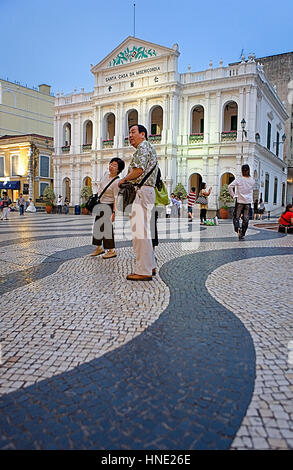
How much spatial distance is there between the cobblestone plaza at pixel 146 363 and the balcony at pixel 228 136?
23441 millimetres

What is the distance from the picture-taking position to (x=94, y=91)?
31.7 meters

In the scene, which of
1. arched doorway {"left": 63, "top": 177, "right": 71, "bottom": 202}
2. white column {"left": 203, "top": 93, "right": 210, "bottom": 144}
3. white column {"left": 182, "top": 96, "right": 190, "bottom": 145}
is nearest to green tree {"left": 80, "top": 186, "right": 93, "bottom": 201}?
arched doorway {"left": 63, "top": 177, "right": 71, "bottom": 202}

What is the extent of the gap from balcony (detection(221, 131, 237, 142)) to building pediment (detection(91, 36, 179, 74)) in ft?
23.6

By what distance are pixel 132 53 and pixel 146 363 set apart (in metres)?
31.2

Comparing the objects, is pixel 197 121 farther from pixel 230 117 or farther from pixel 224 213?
pixel 224 213

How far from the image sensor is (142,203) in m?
4.30

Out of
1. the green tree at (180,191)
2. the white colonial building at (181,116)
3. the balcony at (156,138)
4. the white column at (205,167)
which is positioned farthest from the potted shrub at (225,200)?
the balcony at (156,138)

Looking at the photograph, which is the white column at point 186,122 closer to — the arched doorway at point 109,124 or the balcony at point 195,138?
the balcony at point 195,138

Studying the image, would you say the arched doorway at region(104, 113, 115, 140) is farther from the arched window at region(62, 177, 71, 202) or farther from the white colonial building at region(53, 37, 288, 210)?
the arched window at region(62, 177, 71, 202)

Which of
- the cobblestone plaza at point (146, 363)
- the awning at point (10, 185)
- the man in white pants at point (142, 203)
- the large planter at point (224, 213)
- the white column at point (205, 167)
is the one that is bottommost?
the cobblestone plaza at point (146, 363)

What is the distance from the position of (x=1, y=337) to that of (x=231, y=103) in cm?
Answer: 2873

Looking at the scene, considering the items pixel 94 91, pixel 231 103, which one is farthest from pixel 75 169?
pixel 231 103

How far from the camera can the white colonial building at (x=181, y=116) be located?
1006 inches

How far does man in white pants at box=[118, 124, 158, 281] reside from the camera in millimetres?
4188
